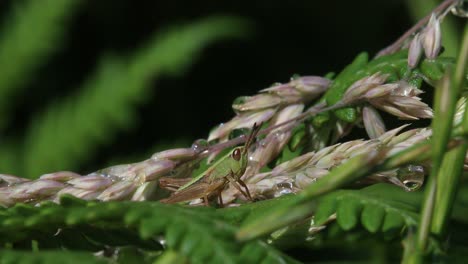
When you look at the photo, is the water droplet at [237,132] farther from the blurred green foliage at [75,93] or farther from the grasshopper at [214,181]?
the blurred green foliage at [75,93]

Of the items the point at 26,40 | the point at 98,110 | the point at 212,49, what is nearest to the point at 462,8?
the point at 98,110

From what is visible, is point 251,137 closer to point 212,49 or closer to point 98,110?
point 98,110

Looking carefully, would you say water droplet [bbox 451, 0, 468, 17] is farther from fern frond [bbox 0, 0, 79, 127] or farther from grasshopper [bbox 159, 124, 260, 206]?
fern frond [bbox 0, 0, 79, 127]

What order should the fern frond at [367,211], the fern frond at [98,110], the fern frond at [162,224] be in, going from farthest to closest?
1. the fern frond at [98,110]
2. the fern frond at [367,211]
3. the fern frond at [162,224]

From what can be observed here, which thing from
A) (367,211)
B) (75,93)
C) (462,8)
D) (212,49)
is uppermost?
(462,8)

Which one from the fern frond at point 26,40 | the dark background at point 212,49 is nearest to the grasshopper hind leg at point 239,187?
the fern frond at point 26,40

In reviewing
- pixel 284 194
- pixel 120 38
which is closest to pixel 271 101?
pixel 284 194

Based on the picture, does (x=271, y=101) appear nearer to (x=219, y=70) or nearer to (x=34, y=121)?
(x=34, y=121)
